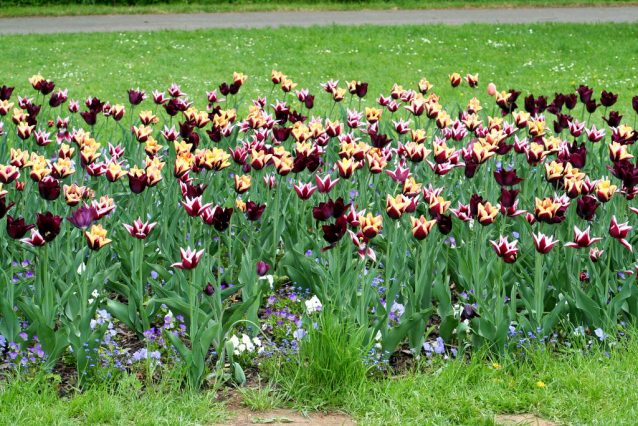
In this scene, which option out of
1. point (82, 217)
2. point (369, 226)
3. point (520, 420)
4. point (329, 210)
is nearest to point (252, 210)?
point (329, 210)

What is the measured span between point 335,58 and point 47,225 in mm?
8995

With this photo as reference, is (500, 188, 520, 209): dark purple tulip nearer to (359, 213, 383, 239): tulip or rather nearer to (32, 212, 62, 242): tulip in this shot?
(359, 213, 383, 239): tulip

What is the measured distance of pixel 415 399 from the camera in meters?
3.54

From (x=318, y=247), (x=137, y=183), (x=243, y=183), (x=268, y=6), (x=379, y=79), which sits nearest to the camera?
(x=137, y=183)

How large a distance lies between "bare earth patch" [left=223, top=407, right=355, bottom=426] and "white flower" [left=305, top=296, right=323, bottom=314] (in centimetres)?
63

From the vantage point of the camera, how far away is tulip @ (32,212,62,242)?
3486mm

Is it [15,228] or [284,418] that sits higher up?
[15,228]

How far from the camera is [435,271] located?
14.7 ft

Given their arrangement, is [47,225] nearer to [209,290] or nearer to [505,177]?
[209,290]

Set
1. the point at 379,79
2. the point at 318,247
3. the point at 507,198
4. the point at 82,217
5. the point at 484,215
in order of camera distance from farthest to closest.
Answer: the point at 379,79 < the point at 318,247 < the point at 507,198 < the point at 484,215 < the point at 82,217

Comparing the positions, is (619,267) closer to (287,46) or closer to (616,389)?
(616,389)

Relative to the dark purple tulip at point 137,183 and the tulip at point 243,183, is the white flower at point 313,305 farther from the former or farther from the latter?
the dark purple tulip at point 137,183

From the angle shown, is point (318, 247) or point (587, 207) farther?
point (318, 247)

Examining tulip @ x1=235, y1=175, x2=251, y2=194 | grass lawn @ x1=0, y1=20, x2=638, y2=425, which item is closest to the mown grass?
grass lawn @ x1=0, y1=20, x2=638, y2=425
